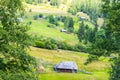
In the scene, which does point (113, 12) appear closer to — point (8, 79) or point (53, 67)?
point (8, 79)

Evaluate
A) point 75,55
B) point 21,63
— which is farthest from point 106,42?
Answer: point 75,55

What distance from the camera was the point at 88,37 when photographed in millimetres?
184375

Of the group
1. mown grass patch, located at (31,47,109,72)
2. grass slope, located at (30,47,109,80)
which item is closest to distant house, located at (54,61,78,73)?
Answer: grass slope, located at (30,47,109,80)

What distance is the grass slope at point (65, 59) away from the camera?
270 feet

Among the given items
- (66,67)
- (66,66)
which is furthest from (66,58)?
(66,67)

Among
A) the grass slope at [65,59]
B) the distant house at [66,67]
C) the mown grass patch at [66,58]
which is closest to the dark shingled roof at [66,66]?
the distant house at [66,67]

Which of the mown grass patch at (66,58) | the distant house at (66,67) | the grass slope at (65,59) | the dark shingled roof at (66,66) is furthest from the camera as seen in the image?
the mown grass patch at (66,58)

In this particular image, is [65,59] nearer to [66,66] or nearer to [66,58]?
[66,58]

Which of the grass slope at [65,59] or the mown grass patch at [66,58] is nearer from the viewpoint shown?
the grass slope at [65,59]

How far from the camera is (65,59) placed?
116 metres

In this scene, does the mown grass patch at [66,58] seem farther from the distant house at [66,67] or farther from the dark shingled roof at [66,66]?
the distant house at [66,67]

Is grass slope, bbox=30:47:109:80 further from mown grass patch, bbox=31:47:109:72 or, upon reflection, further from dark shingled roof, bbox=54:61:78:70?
dark shingled roof, bbox=54:61:78:70

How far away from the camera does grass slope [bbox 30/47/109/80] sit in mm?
82387

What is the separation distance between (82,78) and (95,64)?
3244 centimetres
